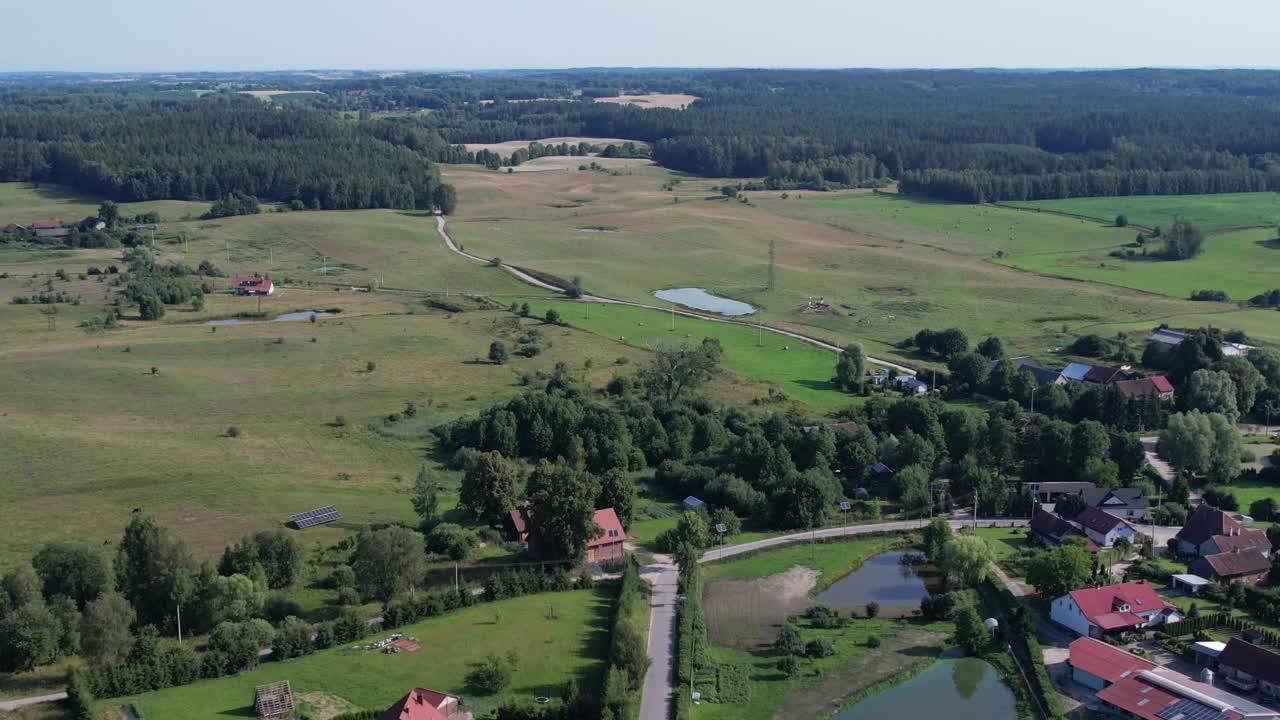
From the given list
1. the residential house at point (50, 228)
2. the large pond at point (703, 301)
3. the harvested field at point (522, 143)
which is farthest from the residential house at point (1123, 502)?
the harvested field at point (522, 143)

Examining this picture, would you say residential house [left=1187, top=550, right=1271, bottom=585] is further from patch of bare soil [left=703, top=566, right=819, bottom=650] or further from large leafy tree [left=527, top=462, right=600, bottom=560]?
large leafy tree [left=527, top=462, right=600, bottom=560]

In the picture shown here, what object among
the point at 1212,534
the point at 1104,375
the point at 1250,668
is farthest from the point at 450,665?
the point at 1104,375

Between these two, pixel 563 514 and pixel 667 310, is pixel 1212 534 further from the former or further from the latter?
pixel 667 310

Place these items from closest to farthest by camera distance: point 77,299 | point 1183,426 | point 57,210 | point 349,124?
1. point 1183,426
2. point 77,299
3. point 57,210
4. point 349,124

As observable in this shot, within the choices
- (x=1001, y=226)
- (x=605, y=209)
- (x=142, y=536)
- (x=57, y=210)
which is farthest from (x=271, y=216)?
(x=142, y=536)

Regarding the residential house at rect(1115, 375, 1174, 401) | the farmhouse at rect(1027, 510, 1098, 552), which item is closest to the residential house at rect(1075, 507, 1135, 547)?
the farmhouse at rect(1027, 510, 1098, 552)

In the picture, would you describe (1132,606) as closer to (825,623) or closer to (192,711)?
(825,623)
